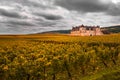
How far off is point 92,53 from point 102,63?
4619 mm

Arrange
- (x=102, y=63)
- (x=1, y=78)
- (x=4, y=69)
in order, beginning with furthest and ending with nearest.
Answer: (x=102, y=63)
(x=1, y=78)
(x=4, y=69)

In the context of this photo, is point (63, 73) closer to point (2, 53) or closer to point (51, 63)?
point (51, 63)

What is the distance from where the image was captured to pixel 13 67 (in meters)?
28.3

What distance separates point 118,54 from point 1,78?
95.6 ft

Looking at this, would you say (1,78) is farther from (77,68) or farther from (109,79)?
(109,79)

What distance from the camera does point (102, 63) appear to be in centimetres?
4506

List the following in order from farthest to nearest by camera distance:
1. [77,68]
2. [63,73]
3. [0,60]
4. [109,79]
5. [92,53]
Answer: [92,53], [77,68], [63,73], [0,60], [109,79]

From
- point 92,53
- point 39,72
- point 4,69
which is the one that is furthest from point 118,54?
point 4,69

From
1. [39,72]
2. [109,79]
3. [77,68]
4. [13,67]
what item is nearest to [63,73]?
[77,68]

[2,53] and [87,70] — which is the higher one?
[2,53]

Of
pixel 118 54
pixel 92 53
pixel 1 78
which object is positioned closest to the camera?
pixel 1 78

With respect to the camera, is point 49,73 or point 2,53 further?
point 2,53

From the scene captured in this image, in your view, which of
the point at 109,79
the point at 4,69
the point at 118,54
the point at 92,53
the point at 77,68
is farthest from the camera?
the point at 118,54

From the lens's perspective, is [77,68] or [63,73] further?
[77,68]
